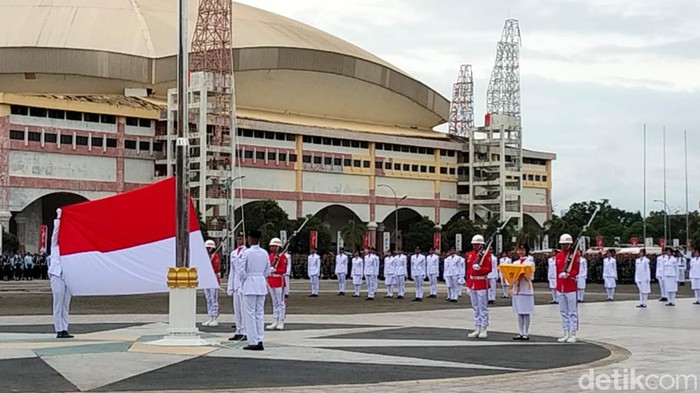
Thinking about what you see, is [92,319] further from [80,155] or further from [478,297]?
[80,155]

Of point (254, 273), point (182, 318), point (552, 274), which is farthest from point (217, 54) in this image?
point (182, 318)

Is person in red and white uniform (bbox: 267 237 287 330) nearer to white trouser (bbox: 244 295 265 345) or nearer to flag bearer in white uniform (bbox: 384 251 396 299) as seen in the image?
white trouser (bbox: 244 295 265 345)

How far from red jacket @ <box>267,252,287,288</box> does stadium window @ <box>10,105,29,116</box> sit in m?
62.4

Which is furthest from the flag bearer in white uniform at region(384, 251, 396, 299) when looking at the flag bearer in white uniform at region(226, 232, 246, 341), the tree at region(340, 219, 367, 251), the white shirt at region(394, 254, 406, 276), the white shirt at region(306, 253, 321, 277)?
the tree at region(340, 219, 367, 251)

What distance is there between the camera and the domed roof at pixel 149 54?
90.7 meters

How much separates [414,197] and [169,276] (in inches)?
3545

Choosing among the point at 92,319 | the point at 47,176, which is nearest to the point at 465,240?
the point at 47,176

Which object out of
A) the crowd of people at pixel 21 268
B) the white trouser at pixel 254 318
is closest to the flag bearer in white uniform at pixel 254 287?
the white trouser at pixel 254 318

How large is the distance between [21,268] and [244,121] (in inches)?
1306

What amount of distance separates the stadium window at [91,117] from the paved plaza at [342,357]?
6120cm

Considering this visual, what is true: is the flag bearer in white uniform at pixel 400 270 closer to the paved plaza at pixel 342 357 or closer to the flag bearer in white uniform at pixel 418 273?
the flag bearer in white uniform at pixel 418 273

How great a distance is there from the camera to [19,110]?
8106 cm

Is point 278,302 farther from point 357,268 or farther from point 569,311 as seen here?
point 357,268

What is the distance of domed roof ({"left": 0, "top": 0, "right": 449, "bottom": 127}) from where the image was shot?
90.7 m
